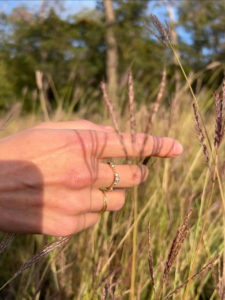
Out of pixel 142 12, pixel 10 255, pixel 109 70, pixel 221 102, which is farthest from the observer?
pixel 142 12

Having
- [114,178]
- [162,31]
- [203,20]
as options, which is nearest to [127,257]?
[114,178]

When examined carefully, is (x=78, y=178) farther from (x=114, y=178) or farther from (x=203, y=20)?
(x=203, y=20)

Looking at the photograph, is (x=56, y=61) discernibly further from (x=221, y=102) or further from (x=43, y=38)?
(x=221, y=102)

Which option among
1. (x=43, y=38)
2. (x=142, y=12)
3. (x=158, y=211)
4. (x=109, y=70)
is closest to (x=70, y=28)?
(x=43, y=38)

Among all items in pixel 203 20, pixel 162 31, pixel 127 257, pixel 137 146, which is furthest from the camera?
pixel 203 20

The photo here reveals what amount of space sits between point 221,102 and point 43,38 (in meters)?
13.2

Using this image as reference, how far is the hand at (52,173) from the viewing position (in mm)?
604

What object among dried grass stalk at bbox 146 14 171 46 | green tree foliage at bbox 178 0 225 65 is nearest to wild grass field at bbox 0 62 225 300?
dried grass stalk at bbox 146 14 171 46

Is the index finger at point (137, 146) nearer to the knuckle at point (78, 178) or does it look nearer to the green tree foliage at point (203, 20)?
the knuckle at point (78, 178)

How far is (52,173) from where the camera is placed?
0.60 m

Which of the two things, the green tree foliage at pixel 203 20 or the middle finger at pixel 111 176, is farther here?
the green tree foliage at pixel 203 20

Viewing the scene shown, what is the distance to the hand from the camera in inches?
23.8

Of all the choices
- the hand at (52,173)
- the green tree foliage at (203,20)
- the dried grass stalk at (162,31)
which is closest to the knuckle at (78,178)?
the hand at (52,173)

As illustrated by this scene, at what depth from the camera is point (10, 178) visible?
2.00ft
